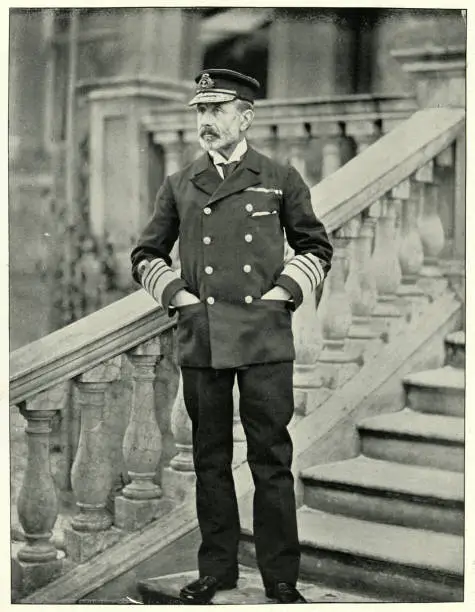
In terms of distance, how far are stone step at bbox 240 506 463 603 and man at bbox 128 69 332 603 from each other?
15 cm

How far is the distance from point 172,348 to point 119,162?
2.17ft

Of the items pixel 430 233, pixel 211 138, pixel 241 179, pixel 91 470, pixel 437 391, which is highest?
pixel 211 138

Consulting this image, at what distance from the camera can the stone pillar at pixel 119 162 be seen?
3.30 metres

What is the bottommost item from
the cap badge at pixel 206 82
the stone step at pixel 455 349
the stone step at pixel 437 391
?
the stone step at pixel 437 391

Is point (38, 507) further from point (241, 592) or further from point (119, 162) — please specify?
point (119, 162)

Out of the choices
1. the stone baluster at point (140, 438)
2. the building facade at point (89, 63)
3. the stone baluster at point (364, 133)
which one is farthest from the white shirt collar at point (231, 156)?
the stone baluster at point (364, 133)

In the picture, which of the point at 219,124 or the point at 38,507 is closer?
the point at 219,124

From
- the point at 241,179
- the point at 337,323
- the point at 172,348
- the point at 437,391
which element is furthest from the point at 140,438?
the point at 437,391

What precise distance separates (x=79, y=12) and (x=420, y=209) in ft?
4.04

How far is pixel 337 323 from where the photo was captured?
330cm

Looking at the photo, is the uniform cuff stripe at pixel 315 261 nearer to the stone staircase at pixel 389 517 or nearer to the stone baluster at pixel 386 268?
the stone baluster at pixel 386 268

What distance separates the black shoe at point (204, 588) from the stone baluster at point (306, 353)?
579mm

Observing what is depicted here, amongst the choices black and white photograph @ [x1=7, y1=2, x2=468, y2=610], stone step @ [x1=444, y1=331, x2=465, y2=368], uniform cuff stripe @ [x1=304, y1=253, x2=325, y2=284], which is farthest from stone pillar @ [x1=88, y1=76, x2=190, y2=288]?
stone step @ [x1=444, y1=331, x2=465, y2=368]

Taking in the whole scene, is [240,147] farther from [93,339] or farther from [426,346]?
[426,346]
